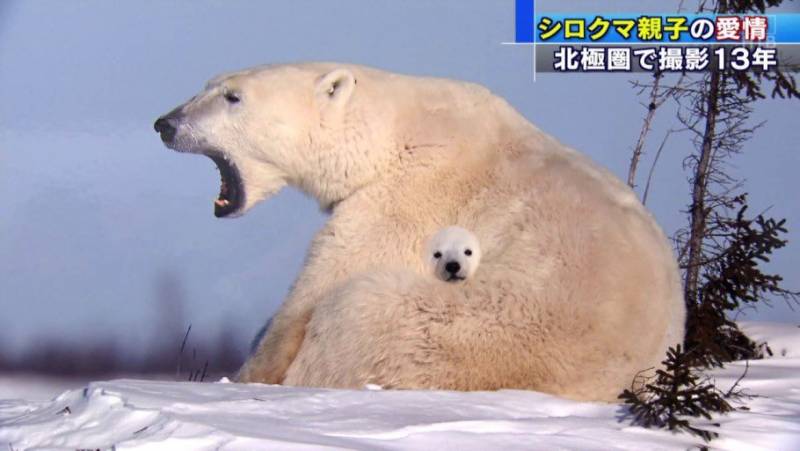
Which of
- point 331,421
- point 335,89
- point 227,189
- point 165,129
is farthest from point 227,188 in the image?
point 331,421

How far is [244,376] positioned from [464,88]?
5.71 feet

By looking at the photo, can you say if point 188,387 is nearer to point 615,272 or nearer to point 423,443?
point 423,443

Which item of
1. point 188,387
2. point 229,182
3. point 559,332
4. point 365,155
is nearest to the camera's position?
point 188,387

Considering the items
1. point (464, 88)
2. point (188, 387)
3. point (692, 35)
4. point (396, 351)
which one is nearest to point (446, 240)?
point (396, 351)

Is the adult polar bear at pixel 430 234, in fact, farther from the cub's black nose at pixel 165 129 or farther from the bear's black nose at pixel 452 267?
the bear's black nose at pixel 452 267

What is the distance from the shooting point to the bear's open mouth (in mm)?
5633

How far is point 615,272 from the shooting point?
449cm

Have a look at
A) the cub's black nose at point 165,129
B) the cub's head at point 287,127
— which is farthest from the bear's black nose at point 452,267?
the cub's black nose at point 165,129

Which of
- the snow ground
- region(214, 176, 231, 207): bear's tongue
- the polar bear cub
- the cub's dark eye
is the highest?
the cub's dark eye

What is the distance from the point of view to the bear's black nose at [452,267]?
4740 millimetres

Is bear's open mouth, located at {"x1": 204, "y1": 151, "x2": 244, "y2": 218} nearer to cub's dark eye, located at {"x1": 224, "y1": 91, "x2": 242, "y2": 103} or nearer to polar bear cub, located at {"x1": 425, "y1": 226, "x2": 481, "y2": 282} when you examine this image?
cub's dark eye, located at {"x1": 224, "y1": 91, "x2": 242, "y2": 103}

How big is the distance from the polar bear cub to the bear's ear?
0.89 meters

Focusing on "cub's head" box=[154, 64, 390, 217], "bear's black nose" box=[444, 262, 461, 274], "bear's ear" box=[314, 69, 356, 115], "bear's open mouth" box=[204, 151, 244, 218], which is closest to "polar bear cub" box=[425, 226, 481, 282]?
"bear's black nose" box=[444, 262, 461, 274]

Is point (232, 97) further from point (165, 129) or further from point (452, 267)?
point (452, 267)
